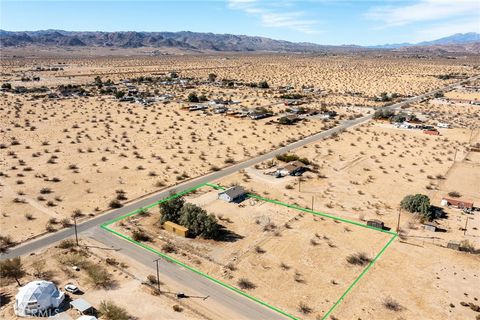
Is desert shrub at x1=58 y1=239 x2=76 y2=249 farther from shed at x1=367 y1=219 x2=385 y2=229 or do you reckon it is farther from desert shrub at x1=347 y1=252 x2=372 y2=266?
shed at x1=367 y1=219 x2=385 y2=229

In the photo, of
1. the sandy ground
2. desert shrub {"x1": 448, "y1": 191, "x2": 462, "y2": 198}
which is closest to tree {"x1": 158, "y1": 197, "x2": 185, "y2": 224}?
the sandy ground

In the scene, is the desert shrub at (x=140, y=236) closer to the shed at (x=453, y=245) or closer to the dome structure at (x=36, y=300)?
the dome structure at (x=36, y=300)

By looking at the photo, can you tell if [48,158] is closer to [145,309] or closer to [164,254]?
[164,254]

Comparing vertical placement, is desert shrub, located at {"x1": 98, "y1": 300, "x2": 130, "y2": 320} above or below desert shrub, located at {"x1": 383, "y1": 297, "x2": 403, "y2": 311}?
above

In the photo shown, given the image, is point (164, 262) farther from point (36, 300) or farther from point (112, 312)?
point (36, 300)
